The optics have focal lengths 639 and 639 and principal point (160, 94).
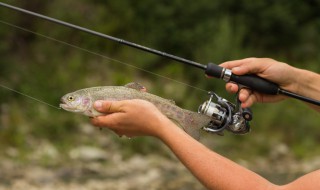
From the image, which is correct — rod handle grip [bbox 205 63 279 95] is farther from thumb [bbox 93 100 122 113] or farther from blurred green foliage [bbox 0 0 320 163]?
blurred green foliage [bbox 0 0 320 163]

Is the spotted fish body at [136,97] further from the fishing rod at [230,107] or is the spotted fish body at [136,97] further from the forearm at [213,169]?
the forearm at [213,169]

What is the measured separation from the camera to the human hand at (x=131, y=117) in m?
2.25

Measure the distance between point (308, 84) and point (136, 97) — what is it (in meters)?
0.84

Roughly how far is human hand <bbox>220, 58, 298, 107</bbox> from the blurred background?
3575mm

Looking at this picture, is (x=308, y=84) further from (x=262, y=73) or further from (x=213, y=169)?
(x=213, y=169)

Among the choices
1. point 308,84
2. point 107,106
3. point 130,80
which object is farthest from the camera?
point 130,80

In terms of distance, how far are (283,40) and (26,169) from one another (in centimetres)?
555

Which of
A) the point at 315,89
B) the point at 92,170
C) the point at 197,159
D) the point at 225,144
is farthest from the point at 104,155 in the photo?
the point at 197,159

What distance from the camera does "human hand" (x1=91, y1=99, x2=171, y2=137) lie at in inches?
88.5

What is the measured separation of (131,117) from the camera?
2287 millimetres

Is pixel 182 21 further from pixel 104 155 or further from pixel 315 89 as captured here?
pixel 315 89

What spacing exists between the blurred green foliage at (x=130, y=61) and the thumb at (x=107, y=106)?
462 centimetres

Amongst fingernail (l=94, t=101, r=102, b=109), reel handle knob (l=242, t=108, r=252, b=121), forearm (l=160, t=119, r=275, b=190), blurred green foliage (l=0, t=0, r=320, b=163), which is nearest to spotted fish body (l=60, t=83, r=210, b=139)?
fingernail (l=94, t=101, r=102, b=109)

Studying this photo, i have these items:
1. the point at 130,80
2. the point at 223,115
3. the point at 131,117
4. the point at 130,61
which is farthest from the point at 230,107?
the point at 130,61
